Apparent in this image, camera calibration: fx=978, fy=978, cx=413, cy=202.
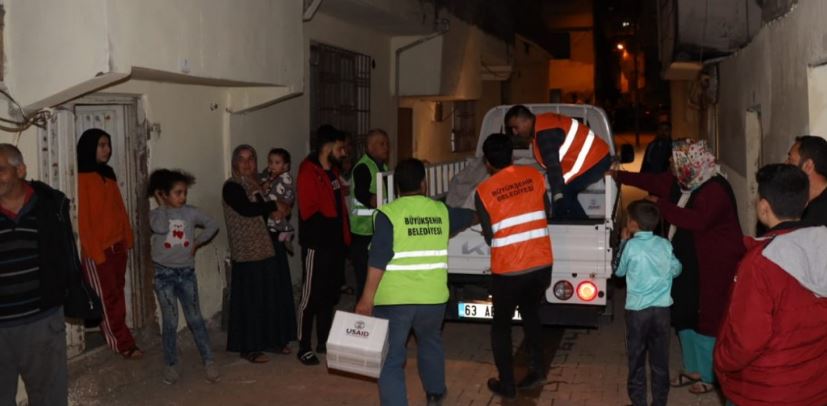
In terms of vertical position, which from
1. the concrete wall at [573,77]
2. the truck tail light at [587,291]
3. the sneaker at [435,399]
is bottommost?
the sneaker at [435,399]

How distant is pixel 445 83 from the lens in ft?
50.4

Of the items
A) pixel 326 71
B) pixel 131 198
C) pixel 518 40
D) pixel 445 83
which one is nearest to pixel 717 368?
pixel 131 198

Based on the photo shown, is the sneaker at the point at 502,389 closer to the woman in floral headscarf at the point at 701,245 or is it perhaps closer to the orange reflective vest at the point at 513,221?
the orange reflective vest at the point at 513,221

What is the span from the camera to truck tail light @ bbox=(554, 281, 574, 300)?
7.61 m

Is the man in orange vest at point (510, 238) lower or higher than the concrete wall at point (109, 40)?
lower

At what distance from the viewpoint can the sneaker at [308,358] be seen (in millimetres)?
8031

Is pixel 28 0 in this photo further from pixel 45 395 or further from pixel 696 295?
pixel 696 295

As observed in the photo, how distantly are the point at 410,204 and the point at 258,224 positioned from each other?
7.49 feet

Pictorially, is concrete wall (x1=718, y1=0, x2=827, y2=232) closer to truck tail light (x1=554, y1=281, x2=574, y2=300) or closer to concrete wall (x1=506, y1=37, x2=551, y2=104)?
truck tail light (x1=554, y1=281, x2=574, y2=300)

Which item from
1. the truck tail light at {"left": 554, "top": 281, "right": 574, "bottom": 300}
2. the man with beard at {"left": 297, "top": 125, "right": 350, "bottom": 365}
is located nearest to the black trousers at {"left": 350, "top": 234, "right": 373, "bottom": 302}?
the man with beard at {"left": 297, "top": 125, "right": 350, "bottom": 365}

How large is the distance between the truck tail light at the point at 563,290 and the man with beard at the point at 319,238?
188cm

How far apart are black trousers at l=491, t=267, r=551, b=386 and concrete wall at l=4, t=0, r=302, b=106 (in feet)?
9.27

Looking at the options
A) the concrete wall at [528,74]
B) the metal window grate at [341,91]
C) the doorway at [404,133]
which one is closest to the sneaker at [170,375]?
the metal window grate at [341,91]

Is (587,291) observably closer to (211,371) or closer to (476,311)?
(476,311)
